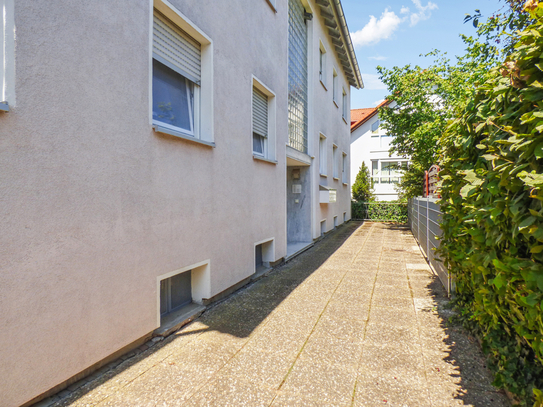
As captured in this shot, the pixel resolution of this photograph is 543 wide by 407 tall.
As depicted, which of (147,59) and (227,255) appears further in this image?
(227,255)

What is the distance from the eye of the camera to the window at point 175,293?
3.85 metres

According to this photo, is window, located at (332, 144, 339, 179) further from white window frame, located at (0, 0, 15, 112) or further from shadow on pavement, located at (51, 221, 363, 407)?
white window frame, located at (0, 0, 15, 112)

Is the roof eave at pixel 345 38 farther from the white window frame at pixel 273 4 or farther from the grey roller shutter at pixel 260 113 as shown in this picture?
the grey roller shutter at pixel 260 113

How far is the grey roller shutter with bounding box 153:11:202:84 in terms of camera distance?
11.9 ft

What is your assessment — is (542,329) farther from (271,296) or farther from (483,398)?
(271,296)

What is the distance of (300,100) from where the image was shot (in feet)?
30.0

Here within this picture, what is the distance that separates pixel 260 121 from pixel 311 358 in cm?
461

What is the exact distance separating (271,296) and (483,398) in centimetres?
293

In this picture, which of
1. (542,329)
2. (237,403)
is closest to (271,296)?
(237,403)

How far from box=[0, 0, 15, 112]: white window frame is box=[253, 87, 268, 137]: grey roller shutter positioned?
425 centimetres

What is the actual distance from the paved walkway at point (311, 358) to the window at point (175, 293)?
408 millimetres

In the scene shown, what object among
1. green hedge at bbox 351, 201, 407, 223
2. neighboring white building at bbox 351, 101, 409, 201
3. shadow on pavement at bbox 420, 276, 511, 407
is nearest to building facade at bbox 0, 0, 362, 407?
shadow on pavement at bbox 420, 276, 511, 407

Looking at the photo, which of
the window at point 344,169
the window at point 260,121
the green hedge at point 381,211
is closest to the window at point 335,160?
the window at point 344,169

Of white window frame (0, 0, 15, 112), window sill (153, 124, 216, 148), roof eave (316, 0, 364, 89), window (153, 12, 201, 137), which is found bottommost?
window sill (153, 124, 216, 148)
